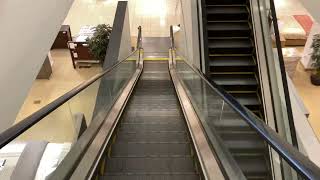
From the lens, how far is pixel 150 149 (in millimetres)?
3525

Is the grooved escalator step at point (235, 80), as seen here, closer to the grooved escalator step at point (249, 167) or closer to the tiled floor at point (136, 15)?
the grooved escalator step at point (249, 167)

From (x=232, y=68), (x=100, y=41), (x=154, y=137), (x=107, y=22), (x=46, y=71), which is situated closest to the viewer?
(x=154, y=137)

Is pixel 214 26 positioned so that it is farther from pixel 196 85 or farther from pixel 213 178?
Result: pixel 213 178

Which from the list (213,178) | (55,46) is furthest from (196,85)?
(55,46)

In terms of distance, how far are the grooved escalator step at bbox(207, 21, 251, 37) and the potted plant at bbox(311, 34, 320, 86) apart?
358 cm

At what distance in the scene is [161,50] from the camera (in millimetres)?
10750

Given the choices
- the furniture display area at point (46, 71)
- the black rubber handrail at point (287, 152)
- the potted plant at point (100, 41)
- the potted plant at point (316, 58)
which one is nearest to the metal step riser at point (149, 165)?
the black rubber handrail at point (287, 152)

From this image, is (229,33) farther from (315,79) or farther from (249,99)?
(315,79)

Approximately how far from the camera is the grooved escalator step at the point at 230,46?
638cm

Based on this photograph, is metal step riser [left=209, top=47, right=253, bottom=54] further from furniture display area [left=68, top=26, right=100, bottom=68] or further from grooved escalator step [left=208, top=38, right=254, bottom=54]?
furniture display area [left=68, top=26, right=100, bottom=68]

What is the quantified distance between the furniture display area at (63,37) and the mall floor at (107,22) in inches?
9.4

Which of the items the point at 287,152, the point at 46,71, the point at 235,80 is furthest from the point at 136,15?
the point at 287,152

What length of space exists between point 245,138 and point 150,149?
1248mm

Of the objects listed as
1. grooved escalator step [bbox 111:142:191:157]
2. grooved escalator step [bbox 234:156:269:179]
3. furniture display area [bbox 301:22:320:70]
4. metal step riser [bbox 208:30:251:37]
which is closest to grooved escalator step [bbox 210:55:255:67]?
metal step riser [bbox 208:30:251:37]
